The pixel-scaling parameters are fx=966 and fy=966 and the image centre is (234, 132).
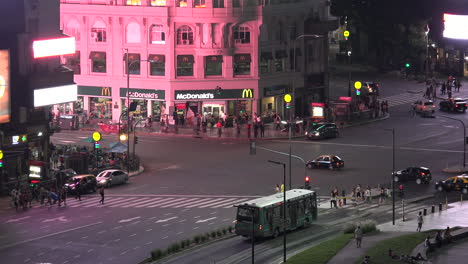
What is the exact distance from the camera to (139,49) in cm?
12219

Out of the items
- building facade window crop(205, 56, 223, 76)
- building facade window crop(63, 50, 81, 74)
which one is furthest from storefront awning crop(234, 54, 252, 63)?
building facade window crop(63, 50, 81, 74)

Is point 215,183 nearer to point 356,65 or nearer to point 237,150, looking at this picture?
point 237,150

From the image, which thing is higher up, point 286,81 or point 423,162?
point 286,81

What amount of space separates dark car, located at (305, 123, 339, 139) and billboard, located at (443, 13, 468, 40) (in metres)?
16.5

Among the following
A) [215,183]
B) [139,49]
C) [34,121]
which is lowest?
[215,183]

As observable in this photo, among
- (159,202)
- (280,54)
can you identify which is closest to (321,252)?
(159,202)

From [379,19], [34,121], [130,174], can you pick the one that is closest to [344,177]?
[130,174]

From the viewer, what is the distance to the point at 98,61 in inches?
4897

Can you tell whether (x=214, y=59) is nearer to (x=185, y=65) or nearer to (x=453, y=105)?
(x=185, y=65)

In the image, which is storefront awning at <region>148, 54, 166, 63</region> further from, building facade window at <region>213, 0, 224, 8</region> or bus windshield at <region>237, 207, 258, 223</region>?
bus windshield at <region>237, 207, 258, 223</region>

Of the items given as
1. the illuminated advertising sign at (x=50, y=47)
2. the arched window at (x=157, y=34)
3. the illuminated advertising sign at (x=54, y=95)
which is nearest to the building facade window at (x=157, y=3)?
the arched window at (x=157, y=34)

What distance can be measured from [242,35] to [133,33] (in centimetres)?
1387

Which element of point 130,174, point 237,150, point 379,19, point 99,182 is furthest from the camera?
point 379,19

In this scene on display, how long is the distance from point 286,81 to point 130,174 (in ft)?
128
